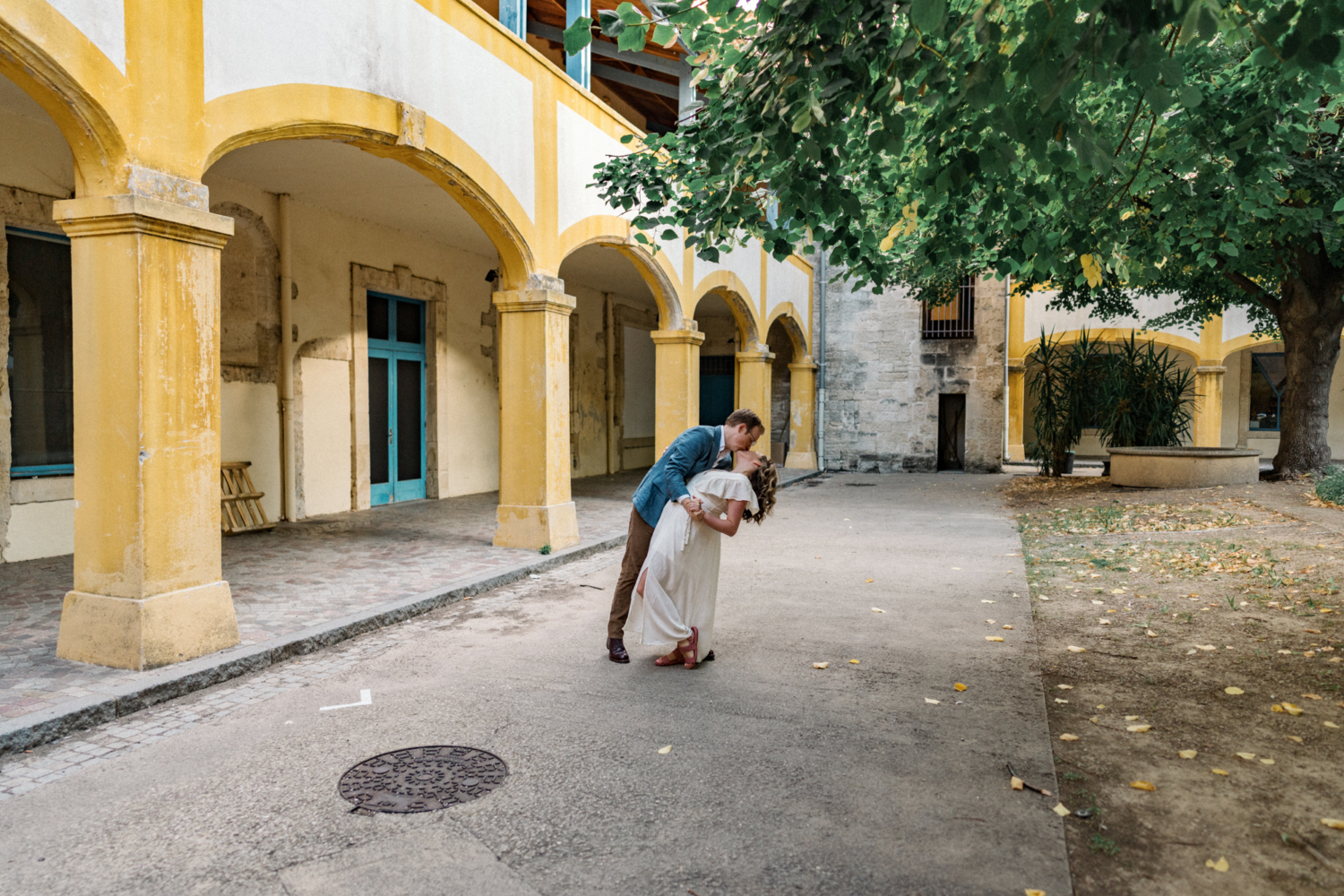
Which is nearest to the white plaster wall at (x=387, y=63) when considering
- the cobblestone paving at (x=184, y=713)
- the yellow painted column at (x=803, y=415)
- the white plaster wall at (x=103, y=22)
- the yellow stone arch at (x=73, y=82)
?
the white plaster wall at (x=103, y=22)

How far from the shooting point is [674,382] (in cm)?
1210

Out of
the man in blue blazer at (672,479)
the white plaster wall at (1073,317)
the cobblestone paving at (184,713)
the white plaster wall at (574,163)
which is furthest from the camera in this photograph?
the white plaster wall at (1073,317)

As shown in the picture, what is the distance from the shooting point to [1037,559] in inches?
323

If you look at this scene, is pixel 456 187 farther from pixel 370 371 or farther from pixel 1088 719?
pixel 1088 719

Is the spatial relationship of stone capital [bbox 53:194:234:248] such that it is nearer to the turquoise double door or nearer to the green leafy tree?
the green leafy tree

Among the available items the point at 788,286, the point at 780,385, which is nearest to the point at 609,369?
the point at 788,286

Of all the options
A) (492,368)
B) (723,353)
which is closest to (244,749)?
(492,368)

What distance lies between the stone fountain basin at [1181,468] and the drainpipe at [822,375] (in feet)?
25.0

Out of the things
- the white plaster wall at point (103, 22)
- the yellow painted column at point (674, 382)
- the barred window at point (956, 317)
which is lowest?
the yellow painted column at point (674, 382)

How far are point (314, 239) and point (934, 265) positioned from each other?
7.67 meters

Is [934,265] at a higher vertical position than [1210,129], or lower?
lower

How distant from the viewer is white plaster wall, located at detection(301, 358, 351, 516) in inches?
405

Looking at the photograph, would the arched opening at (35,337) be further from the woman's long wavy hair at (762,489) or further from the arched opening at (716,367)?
the arched opening at (716,367)

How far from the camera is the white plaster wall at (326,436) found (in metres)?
10.3
